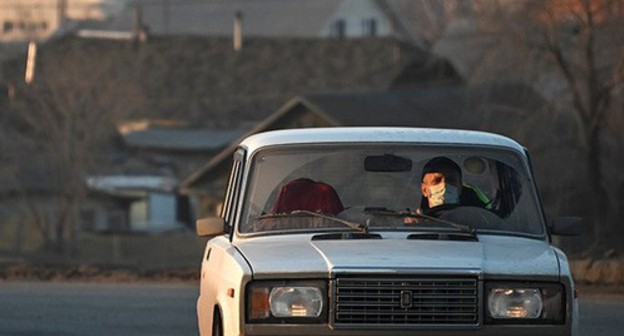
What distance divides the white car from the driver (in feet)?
0.14

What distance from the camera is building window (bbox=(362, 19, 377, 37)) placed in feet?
296

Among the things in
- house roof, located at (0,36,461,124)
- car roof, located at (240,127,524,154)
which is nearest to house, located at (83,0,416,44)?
house roof, located at (0,36,461,124)

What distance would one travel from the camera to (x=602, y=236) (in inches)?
1319

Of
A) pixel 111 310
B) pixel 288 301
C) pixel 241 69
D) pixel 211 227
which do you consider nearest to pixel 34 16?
pixel 241 69

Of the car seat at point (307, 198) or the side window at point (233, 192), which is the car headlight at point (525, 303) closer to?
the car seat at point (307, 198)

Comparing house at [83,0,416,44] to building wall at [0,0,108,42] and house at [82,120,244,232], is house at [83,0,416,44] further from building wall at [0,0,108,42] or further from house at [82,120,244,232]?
house at [82,120,244,232]

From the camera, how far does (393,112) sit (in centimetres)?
4606

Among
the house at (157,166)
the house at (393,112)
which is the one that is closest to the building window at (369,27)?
the house at (157,166)

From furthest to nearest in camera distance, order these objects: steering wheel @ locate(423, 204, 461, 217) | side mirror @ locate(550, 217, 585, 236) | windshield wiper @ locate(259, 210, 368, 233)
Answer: side mirror @ locate(550, 217, 585, 236)
steering wheel @ locate(423, 204, 461, 217)
windshield wiper @ locate(259, 210, 368, 233)

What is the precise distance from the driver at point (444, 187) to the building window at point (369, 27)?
80.9 meters

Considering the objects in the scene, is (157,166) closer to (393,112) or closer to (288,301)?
(393,112)

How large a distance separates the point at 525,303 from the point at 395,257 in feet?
2.27

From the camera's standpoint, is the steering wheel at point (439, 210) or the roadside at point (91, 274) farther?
the roadside at point (91, 274)

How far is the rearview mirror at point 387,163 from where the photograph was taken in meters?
9.19
